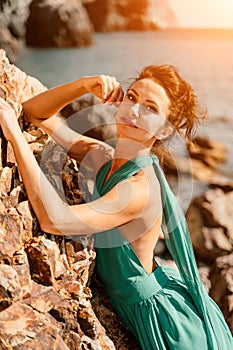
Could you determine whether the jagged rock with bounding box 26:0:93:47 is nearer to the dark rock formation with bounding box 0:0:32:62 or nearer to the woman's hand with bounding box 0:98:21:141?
the dark rock formation with bounding box 0:0:32:62

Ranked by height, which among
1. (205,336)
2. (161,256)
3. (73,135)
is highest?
(73,135)

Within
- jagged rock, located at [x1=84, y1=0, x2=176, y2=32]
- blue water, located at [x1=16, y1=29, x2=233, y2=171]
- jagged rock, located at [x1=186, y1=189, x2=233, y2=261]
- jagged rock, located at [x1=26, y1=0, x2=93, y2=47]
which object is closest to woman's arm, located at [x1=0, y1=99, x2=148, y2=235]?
jagged rock, located at [x1=186, y1=189, x2=233, y2=261]

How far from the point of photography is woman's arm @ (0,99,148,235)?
774mm

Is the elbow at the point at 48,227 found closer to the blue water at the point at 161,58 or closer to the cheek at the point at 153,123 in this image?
the cheek at the point at 153,123

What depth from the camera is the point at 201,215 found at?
5.13 ft

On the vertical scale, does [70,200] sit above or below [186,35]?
above

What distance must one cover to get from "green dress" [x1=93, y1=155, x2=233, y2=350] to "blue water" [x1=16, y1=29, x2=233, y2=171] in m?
1.31

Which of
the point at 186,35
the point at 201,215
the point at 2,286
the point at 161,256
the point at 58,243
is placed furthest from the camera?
the point at 186,35

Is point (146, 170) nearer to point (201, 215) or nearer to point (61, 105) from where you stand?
point (61, 105)

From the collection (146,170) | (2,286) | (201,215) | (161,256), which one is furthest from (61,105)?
(201,215)

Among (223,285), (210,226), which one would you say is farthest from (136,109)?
(210,226)

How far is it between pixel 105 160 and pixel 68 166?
6 cm

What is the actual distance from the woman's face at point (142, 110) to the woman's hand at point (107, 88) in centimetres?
2

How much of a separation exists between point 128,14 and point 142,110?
3368mm
